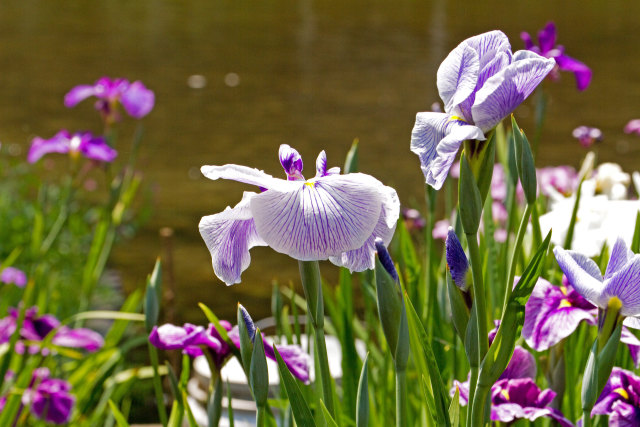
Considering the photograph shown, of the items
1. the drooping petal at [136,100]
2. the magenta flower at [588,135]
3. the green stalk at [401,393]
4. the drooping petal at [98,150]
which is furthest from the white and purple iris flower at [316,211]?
the drooping petal at [136,100]

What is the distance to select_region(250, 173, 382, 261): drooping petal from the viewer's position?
1.83 ft

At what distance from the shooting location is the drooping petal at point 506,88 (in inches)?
22.3

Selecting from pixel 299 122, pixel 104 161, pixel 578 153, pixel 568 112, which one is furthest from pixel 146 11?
pixel 104 161

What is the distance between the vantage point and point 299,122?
6.07m

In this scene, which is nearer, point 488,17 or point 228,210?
point 228,210

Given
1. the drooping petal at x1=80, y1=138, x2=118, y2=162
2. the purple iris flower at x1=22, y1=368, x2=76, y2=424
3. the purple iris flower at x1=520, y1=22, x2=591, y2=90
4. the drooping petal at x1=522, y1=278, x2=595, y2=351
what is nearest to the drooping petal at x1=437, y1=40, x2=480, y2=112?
the drooping petal at x1=522, y1=278, x2=595, y2=351

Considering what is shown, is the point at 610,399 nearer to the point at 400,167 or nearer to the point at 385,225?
the point at 385,225

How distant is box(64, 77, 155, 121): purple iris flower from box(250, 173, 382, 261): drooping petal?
1.49m

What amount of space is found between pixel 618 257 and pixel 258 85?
6714 millimetres

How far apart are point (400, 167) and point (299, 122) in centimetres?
126

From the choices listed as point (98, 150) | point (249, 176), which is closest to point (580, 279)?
point (249, 176)

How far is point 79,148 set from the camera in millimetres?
1870

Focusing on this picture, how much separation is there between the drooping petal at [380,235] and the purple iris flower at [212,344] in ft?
0.56

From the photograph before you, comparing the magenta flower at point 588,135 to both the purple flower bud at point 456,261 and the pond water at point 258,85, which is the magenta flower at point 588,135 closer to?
the pond water at point 258,85
